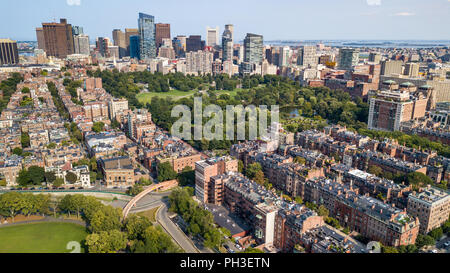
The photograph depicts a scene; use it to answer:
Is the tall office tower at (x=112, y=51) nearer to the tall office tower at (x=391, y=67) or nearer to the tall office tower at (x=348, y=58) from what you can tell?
the tall office tower at (x=348, y=58)

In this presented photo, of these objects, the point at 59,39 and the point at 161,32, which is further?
the point at 161,32

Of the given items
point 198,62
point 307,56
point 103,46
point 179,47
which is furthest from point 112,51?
point 307,56

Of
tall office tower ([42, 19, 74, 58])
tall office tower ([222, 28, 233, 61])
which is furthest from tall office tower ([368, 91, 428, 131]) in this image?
tall office tower ([42, 19, 74, 58])

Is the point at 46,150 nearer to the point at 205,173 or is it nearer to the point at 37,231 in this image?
the point at 37,231

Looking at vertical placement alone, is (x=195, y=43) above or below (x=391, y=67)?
above

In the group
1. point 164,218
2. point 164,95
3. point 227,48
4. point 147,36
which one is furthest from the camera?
point 147,36

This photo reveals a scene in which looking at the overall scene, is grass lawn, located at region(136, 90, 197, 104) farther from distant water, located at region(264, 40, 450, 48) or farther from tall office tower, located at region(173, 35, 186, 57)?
tall office tower, located at region(173, 35, 186, 57)

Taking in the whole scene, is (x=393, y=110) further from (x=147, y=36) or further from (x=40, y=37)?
(x=40, y=37)
